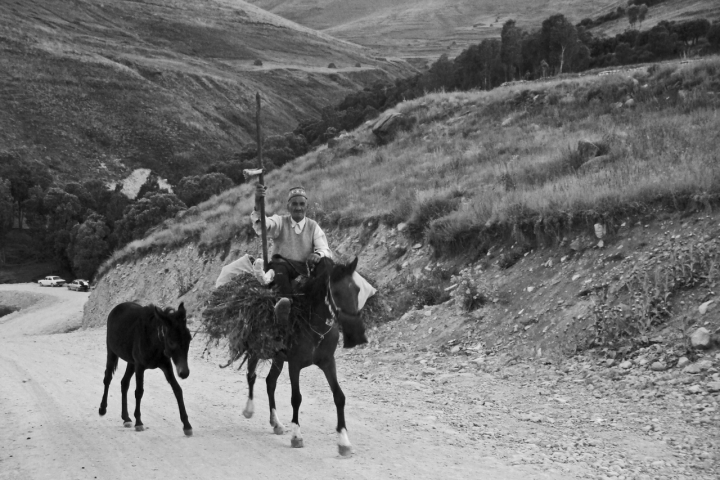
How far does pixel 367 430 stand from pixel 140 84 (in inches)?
4545

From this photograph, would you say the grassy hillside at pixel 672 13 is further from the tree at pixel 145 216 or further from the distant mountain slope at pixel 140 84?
the distant mountain slope at pixel 140 84

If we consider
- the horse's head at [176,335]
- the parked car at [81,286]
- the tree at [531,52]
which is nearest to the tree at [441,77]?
the tree at [531,52]

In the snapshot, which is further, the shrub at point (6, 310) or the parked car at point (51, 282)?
the parked car at point (51, 282)

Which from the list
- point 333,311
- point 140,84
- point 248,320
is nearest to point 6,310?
point 248,320

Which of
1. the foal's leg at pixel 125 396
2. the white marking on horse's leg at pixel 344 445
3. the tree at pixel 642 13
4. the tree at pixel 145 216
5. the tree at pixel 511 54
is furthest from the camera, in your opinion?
the tree at pixel 642 13

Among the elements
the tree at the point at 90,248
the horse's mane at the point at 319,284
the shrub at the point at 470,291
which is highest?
the horse's mane at the point at 319,284

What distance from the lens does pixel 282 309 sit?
23.6 feet

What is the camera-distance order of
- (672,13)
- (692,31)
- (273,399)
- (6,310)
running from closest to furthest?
(273,399) < (6,310) < (692,31) < (672,13)

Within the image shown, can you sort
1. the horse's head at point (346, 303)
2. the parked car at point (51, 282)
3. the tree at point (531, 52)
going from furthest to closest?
the parked car at point (51, 282) < the tree at point (531, 52) < the horse's head at point (346, 303)

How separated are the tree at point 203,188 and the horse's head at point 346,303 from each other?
63.4 metres

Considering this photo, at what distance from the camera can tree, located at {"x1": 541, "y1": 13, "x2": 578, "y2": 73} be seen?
53812mm

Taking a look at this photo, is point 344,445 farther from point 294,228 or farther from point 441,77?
point 441,77

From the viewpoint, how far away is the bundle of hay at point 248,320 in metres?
7.42

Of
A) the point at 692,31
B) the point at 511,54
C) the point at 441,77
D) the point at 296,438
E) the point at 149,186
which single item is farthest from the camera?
the point at 149,186
